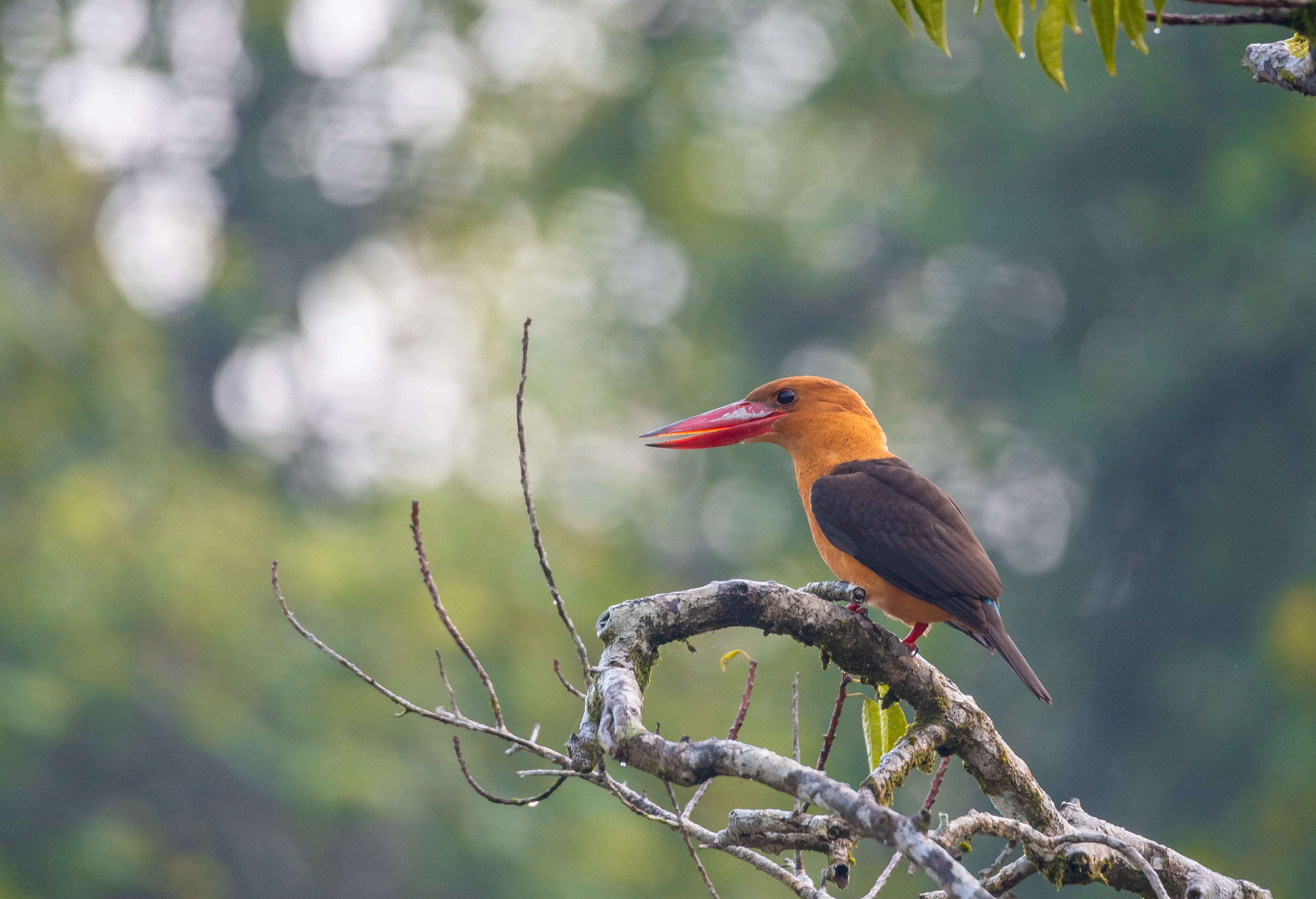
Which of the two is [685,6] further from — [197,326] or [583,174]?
[197,326]

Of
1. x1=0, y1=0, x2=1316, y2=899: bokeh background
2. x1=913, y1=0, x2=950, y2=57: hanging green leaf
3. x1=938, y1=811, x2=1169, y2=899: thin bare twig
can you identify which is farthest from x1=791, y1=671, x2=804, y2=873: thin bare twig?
x1=0, y1=0, x2=1316, y2=899: bokeh background

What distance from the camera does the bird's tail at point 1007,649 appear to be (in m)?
2.56

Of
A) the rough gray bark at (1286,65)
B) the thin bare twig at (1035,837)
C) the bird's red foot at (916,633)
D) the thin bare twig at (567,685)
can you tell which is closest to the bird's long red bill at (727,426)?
the bird's red foot at (916,633)

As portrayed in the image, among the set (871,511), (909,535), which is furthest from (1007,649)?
(871,511)

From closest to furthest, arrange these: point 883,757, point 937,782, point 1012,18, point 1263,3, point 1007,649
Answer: point 1263,3
point 1012,18
point 883,757
point 937,782
point 1007,649

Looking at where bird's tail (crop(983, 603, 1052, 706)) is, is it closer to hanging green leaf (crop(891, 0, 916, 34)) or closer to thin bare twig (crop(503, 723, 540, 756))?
thin bare twig (crop(503, 723, 540, 756))

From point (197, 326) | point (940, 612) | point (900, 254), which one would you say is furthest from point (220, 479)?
point (940, 612)

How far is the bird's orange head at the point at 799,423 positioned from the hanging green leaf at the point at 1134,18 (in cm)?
209

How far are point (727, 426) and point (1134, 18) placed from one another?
2278 millimetres

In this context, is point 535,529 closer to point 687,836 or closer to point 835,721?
point 687,836

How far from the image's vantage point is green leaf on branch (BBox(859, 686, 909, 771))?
7.81 ft

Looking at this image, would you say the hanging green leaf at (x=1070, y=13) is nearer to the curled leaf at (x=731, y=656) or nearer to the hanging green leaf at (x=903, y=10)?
the hanging green leaf at (x=903, y=10)

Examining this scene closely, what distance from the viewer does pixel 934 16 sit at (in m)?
1.46

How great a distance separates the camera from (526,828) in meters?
9.75
